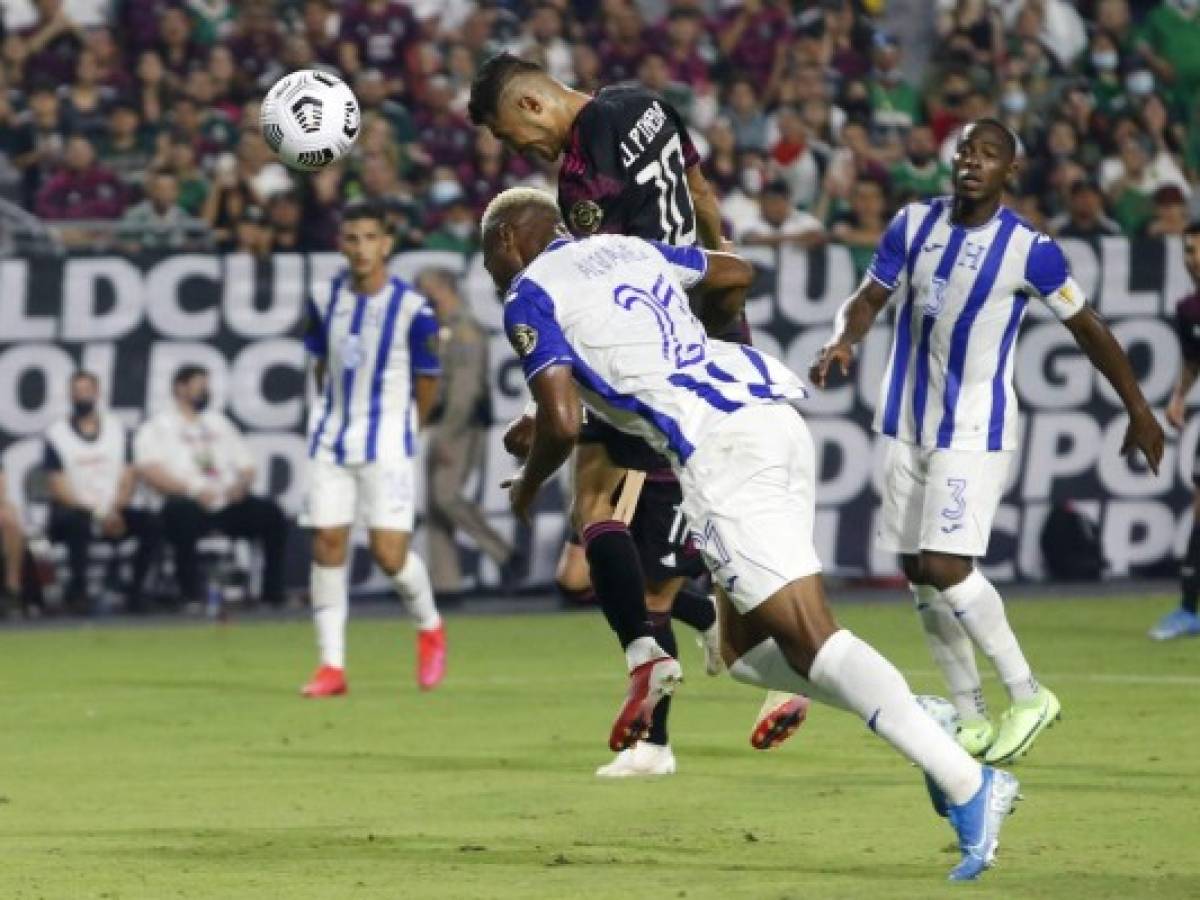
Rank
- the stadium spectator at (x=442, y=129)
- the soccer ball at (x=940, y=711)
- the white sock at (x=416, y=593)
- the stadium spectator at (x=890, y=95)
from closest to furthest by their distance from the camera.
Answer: the soccer ball at (x=940, y=711), the white sock at (x=416, y=593), the stadium spectator at (x=442, y=129), the stadium spectator at (x=890, y=95)

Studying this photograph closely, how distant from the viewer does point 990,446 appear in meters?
10.6

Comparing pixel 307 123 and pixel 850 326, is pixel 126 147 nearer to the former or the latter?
pixel 307 123

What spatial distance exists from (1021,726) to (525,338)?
3.38m

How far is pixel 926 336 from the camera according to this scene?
10.7m

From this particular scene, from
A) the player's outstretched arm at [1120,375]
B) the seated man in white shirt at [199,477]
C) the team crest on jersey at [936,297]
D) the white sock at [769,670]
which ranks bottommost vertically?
the seated man in white shirt at [199,477]

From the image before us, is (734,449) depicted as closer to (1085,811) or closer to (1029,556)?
(1085,811)

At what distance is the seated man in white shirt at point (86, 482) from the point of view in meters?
18.6

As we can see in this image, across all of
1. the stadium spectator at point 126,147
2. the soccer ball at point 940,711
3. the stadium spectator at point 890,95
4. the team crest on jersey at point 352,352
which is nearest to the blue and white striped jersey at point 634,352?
the soccer ball at point 940,711

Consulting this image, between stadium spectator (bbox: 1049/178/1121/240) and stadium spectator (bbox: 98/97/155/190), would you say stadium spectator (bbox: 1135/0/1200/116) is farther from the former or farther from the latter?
stadium spectator (bbox: 98/97/155/190)

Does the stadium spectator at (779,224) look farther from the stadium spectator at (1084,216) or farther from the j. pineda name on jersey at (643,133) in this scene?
the j. pineda name on jersey at (643,133)

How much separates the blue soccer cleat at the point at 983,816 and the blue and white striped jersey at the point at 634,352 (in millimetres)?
1199

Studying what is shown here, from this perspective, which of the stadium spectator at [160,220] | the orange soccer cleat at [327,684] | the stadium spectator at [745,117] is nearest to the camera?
the orange soccer cleat at [327,684]

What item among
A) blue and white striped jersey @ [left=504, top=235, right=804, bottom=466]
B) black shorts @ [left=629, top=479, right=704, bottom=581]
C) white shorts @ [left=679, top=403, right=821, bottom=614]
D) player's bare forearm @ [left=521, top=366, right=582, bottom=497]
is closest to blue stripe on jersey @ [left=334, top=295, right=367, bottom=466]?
black shorts @ [left=629, top=479, right=704, bottom=581]

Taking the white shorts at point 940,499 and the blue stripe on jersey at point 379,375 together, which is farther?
the blue stripe on jersey at point 379,375
